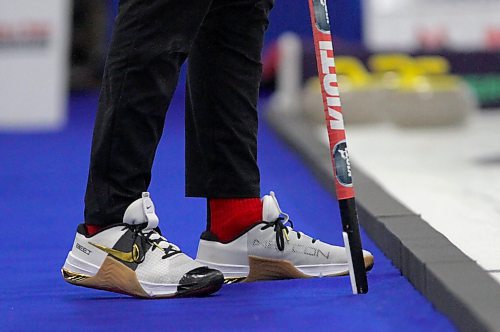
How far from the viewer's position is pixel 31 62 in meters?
6.13

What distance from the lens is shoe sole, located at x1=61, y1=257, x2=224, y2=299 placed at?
1.87 metres

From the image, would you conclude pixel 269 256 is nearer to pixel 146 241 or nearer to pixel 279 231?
pixel 279 231

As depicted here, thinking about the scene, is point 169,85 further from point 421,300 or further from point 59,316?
point 421,300

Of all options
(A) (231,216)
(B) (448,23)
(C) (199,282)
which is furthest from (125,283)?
Answer: (B) (448,23)

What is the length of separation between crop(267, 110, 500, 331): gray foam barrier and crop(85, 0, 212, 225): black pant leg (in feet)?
1.65

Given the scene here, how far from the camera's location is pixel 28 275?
2.15 m

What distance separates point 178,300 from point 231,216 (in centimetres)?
25

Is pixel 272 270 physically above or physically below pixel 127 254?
below

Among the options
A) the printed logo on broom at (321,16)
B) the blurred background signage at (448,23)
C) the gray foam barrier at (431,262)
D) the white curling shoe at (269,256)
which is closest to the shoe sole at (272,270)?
the white curling shoe at (269,256)

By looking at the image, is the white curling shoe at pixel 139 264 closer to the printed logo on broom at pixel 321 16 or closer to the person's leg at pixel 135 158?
the person's leg at pixel 135 158

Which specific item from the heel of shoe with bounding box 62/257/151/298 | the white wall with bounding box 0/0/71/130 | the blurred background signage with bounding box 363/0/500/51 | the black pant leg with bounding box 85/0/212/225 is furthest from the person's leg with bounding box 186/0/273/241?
the blurred background signage with bounding box 363/0/500/51

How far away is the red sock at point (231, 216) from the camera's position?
206 centimetres

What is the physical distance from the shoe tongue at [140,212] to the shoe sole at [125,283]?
2.9 inches

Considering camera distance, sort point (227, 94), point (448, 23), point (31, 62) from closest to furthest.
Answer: point (227, 94) < point (31, 62) < point (448, 23)
